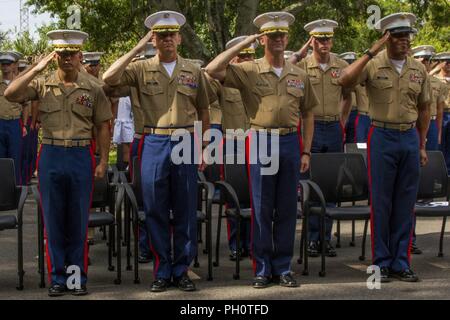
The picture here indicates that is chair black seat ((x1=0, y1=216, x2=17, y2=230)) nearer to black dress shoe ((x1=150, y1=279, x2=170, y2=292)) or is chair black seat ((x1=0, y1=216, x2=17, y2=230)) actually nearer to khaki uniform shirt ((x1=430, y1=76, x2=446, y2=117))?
black dress shoe ((x1=150, y1=279, x2=170, y2=292))

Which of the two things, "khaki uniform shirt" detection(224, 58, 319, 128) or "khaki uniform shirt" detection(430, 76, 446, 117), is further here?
"khaki uniform shirt" detection(430, 76, 446, 117)

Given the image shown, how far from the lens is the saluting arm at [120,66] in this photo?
6883 mm

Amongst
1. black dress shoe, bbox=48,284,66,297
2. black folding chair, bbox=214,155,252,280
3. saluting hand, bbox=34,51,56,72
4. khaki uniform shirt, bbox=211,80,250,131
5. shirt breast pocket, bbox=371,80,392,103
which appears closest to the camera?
saluting hand, bbox=34,51,56,72

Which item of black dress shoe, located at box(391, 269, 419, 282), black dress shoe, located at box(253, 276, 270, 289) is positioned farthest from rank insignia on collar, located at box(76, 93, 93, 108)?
black dress shoe, located at box(391, 269, 419, 282)

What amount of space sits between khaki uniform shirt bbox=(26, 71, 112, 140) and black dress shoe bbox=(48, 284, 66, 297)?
1122mm

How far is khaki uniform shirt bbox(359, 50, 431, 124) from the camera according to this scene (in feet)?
24.7

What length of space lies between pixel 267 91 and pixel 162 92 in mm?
834

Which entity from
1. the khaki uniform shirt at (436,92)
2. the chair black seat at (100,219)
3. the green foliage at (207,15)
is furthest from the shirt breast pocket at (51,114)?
the green foliage at (207,15)

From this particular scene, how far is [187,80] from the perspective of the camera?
721 cm

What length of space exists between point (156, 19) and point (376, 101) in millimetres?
1944

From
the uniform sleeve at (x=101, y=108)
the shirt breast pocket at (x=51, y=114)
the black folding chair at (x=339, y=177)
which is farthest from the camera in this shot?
the black folding chair at (x=339, y=177)

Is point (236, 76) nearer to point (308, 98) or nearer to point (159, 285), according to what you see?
point (308, 98)

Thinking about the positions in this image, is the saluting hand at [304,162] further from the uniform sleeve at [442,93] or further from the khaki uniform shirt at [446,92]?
the khaki uniform shirt at [446,92]

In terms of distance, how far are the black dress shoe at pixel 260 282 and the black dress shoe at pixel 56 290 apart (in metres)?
1.48
